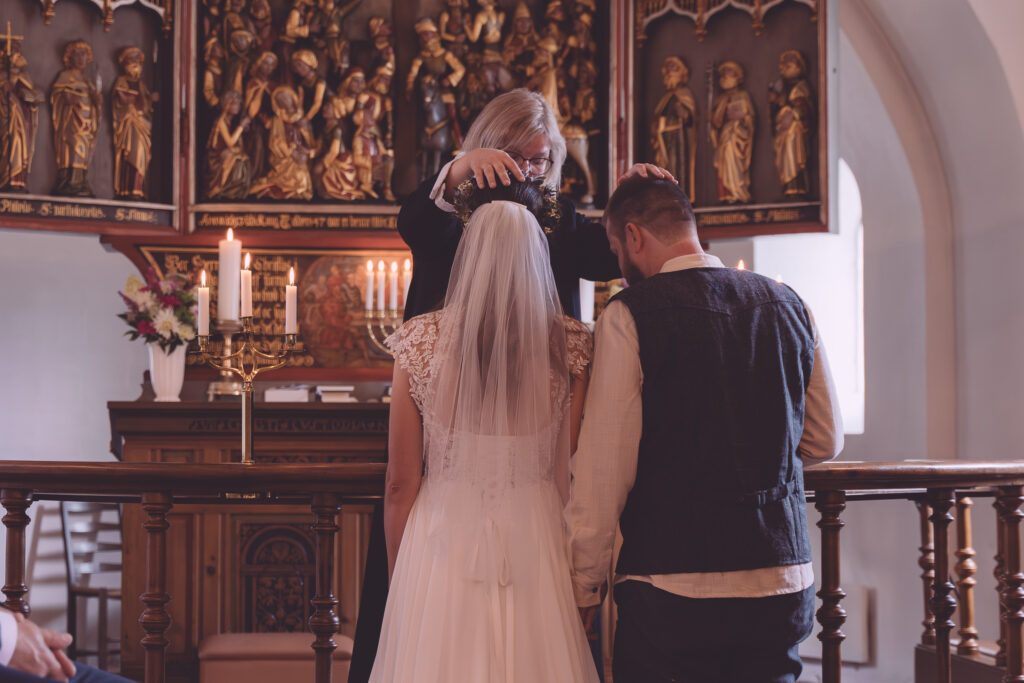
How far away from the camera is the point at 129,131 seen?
737 centimetres

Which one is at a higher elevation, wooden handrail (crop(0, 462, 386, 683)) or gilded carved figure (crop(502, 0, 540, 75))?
gilded carved figure (crop(502, 0, 540, 75))

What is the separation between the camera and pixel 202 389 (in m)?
7.71

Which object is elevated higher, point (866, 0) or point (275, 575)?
point (866, 0)

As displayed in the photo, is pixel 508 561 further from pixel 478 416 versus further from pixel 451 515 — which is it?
pixel 478 416

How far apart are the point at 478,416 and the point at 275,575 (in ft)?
12.4

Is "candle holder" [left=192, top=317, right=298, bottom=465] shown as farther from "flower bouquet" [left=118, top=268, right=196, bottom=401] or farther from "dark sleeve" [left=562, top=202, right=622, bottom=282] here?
"flower bouquet" [left=118, top=268, right=196, bottom=401]

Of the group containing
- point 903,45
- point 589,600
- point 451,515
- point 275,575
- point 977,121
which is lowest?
point 275,575

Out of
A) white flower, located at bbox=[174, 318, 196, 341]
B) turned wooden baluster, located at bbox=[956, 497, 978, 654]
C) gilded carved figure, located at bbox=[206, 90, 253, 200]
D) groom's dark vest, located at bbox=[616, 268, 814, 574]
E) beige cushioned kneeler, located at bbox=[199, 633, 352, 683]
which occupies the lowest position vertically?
beige cushioned kneeler, located at bbox=[199, 633, 352, 683]

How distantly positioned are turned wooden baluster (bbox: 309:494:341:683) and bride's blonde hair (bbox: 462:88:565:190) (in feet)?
3.36

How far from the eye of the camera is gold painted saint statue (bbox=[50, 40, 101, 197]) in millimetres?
7223

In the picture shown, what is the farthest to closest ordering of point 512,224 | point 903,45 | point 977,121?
point 903,45 < point 977,121 < point 512,224

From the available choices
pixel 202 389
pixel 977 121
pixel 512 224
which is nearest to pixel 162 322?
pixel 202 389

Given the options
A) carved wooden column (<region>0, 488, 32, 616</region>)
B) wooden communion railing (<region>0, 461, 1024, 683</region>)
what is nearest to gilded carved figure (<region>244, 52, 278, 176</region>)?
wooden communion railing (<region>0, 461, 1024, 683</region>)

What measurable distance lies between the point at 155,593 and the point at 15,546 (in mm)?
395
